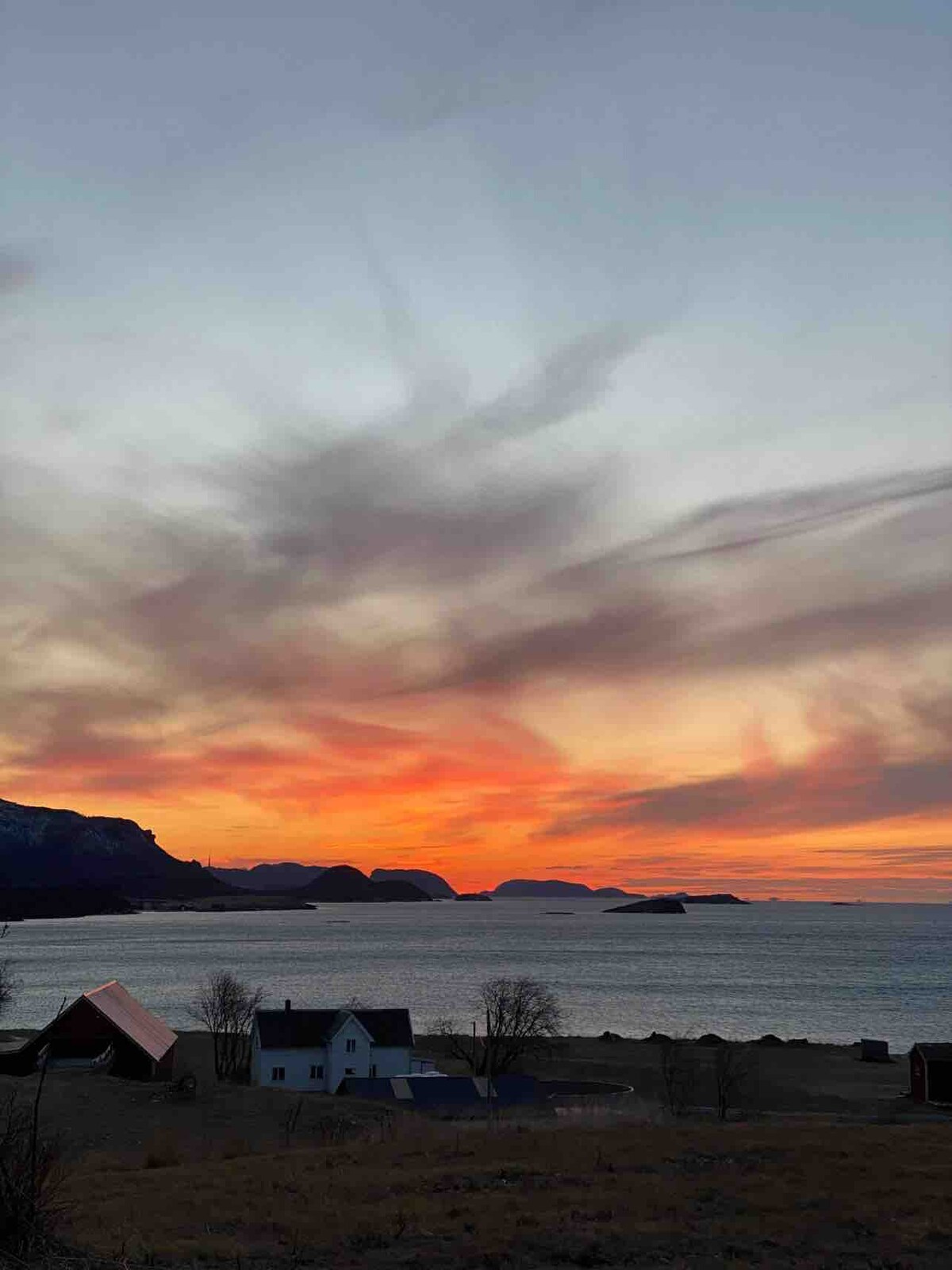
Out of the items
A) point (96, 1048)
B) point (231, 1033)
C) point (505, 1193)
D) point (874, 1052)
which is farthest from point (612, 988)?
point (505, 1193)

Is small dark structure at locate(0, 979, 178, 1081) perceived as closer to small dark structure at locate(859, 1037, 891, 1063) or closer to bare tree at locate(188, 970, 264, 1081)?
bare tree at locate(188, 970, 264, 1081)

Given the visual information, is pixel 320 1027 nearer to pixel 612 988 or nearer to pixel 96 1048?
pixel 96 1048

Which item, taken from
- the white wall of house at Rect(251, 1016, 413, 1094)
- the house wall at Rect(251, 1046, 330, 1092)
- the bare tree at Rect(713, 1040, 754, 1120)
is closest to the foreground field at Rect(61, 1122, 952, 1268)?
the bare tree at Rect(713, 1040, 754, 1120)

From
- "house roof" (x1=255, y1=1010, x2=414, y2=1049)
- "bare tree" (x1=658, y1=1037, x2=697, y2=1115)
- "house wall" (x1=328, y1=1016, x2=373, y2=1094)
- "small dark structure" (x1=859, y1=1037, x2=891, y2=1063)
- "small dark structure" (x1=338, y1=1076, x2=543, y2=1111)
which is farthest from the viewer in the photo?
"small dark structure" (x1=859, y1=1037, x2=891, y2=1063)

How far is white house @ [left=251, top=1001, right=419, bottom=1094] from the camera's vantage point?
208 feet

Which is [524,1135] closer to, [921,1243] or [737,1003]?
[921,1243]

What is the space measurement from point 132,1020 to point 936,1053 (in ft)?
→ 151

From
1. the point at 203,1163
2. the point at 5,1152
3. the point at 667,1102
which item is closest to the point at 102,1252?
the point at 5,1152

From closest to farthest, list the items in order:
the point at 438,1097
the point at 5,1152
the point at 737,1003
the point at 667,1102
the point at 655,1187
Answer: the point at 5,1152 → the point at 655,1187 → the point at 438,1097 → the point at 667,1102 → the point at 737,1003

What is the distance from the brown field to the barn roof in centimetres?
2039

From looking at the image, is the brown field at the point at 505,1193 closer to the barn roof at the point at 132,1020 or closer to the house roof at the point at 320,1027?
the barn roof at the point at 132,1020

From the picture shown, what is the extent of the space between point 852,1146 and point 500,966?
503ft

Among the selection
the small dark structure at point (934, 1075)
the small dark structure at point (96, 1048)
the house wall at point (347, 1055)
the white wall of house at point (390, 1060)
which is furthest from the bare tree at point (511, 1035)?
the small dark structure at point (934, 1075)

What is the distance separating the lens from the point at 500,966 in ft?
584
